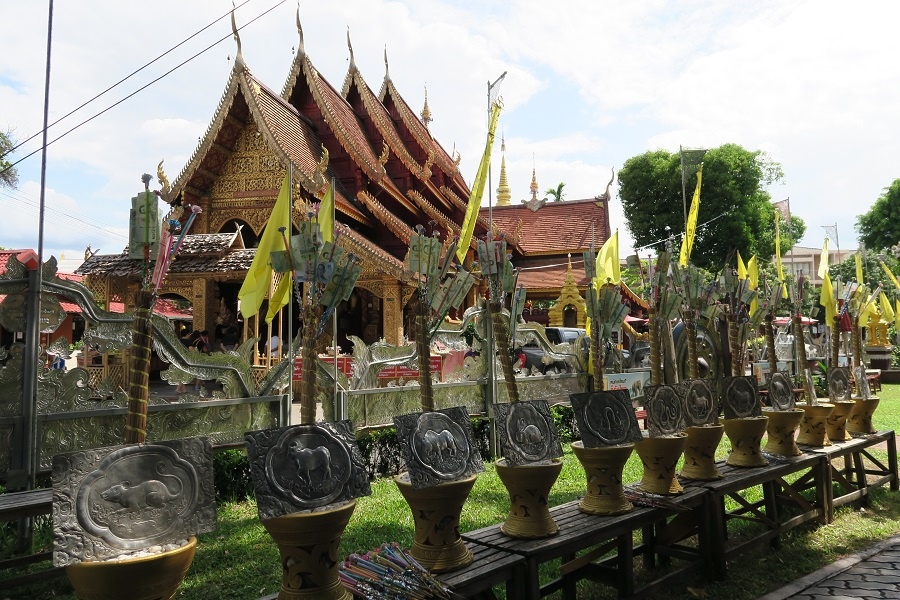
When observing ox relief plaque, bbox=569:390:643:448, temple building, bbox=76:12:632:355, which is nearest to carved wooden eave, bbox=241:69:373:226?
temple building, bbox=76:12:632:355

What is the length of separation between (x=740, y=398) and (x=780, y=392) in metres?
0.66

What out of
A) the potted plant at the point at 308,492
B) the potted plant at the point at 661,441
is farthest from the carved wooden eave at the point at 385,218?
the potted plant at the point at 308,492

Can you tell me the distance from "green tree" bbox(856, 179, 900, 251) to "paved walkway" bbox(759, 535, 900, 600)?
1403 inches

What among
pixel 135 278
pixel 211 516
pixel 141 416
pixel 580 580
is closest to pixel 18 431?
pixel 141 416

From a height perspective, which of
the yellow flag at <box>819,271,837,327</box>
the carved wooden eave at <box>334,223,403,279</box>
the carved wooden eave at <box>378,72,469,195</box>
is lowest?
the yellow flag at <box>819,271,837,327</box>

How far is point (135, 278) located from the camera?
1102 centimetres

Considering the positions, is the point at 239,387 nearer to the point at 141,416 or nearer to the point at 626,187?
the point at 141,416

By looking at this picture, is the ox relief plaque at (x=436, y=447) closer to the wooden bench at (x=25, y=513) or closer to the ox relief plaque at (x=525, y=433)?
the ox relief plaque at (x=525, y=433)

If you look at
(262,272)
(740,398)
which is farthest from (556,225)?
(740,398)

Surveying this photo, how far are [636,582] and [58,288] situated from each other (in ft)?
13.8

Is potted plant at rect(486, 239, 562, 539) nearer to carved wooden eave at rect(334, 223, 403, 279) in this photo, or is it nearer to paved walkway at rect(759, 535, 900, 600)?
paved walkway at rect(759, 535, 900, 600)

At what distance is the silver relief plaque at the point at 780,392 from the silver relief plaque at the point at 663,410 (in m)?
1.35

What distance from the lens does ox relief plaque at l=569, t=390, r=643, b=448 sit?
11.2ft

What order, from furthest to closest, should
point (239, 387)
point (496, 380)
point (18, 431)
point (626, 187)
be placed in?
point (626, 187) → point (496, 380) → point (239, 387) → point (18, 431)
